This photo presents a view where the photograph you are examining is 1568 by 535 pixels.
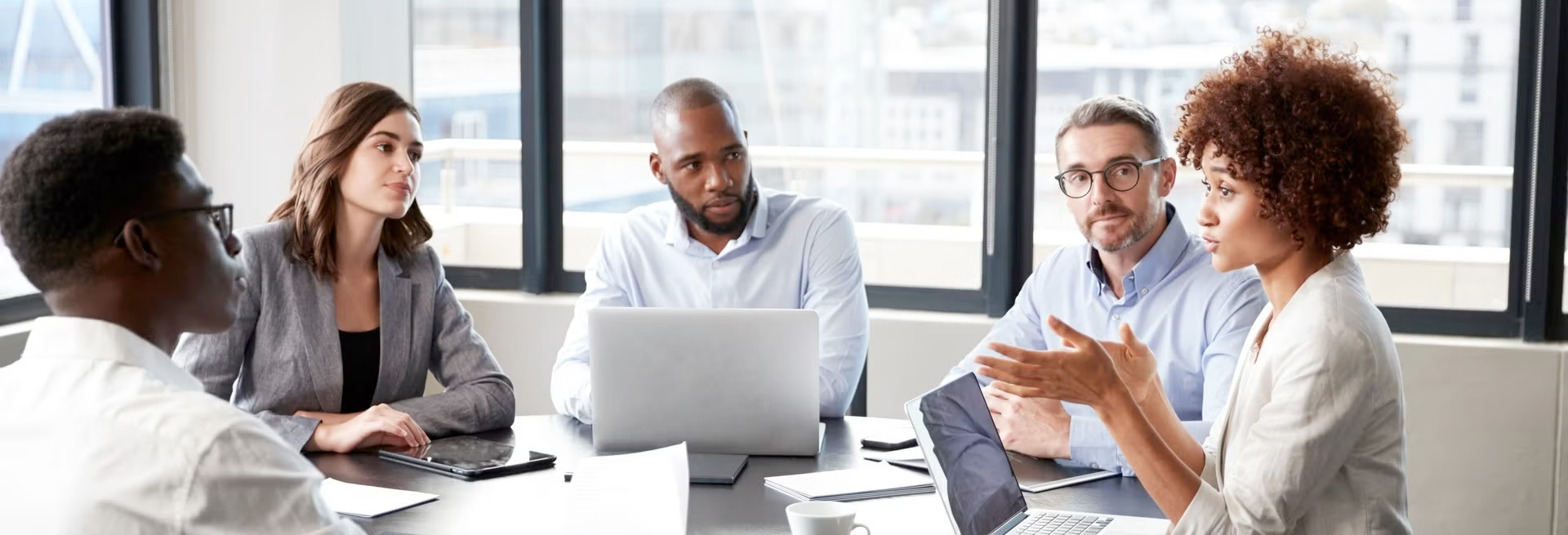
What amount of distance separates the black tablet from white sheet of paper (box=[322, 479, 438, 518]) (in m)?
0.13

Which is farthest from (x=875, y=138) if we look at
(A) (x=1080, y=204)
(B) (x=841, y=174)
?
(A) (x=1080, y=204)

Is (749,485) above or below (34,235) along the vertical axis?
below

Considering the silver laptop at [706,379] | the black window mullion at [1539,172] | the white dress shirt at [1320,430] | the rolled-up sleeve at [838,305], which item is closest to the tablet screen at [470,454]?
the silver laptop at [706,379]

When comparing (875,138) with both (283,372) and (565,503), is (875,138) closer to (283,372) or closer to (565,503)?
(283,372)

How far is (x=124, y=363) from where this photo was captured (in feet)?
4.11

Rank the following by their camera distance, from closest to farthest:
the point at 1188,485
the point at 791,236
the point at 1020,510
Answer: the point at 1188,485 → the point at 1020,510 → the point at 791,236

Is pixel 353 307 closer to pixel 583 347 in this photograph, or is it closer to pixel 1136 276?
pixel 583 347

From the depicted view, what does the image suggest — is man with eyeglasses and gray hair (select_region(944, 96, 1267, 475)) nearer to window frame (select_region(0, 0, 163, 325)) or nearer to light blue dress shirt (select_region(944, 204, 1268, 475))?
light blue dress shirt (select_region(944, 204, 1268, 475))

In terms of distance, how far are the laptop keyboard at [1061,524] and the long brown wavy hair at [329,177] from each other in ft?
4.80

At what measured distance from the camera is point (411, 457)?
7.35ft

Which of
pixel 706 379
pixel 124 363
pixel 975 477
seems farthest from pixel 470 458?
pixel 124 363

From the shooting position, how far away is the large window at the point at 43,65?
3801 millimetres

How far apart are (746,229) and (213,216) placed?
164cm

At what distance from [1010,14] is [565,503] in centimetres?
247
